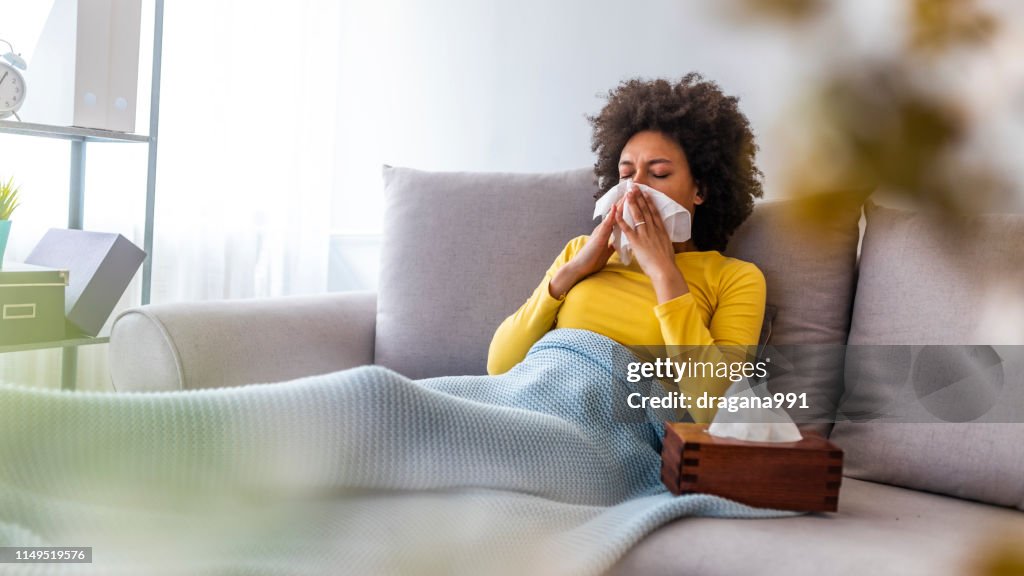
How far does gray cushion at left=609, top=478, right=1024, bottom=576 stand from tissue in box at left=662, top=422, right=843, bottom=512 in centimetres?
3

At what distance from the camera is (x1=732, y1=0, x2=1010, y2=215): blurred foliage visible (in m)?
0.15

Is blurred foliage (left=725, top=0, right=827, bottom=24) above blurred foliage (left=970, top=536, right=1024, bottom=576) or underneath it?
above

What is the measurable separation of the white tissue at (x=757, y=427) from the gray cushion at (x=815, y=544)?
10cm

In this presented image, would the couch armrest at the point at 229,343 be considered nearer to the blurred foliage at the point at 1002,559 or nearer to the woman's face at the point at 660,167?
the woman's face at the point at 660,167

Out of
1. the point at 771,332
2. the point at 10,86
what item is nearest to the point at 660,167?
the point at 771,332

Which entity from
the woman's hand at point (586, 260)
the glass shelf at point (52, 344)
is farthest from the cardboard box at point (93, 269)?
the woman's hand at point (586, 260)

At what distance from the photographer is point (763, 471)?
1.06 meters

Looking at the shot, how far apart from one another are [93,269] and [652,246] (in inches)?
48.2

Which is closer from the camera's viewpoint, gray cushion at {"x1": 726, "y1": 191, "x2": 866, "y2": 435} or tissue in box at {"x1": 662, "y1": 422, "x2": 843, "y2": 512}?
tissue in box at {"x1": 662, "y1": 422, "x2": 843, "y2": 512}

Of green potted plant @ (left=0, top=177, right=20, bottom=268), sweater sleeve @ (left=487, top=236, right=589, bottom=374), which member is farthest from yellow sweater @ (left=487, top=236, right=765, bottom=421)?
green potted plant @ (left=0, top=177, right=20, bottom=268)

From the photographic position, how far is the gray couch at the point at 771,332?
100 cm

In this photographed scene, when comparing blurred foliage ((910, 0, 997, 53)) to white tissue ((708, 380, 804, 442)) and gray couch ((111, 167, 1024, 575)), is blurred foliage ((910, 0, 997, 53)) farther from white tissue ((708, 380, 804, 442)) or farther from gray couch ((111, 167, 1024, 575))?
white tissue ((708, 380, 804, 442))

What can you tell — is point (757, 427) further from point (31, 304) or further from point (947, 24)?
point (31, 304)

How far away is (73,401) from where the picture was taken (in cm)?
83
